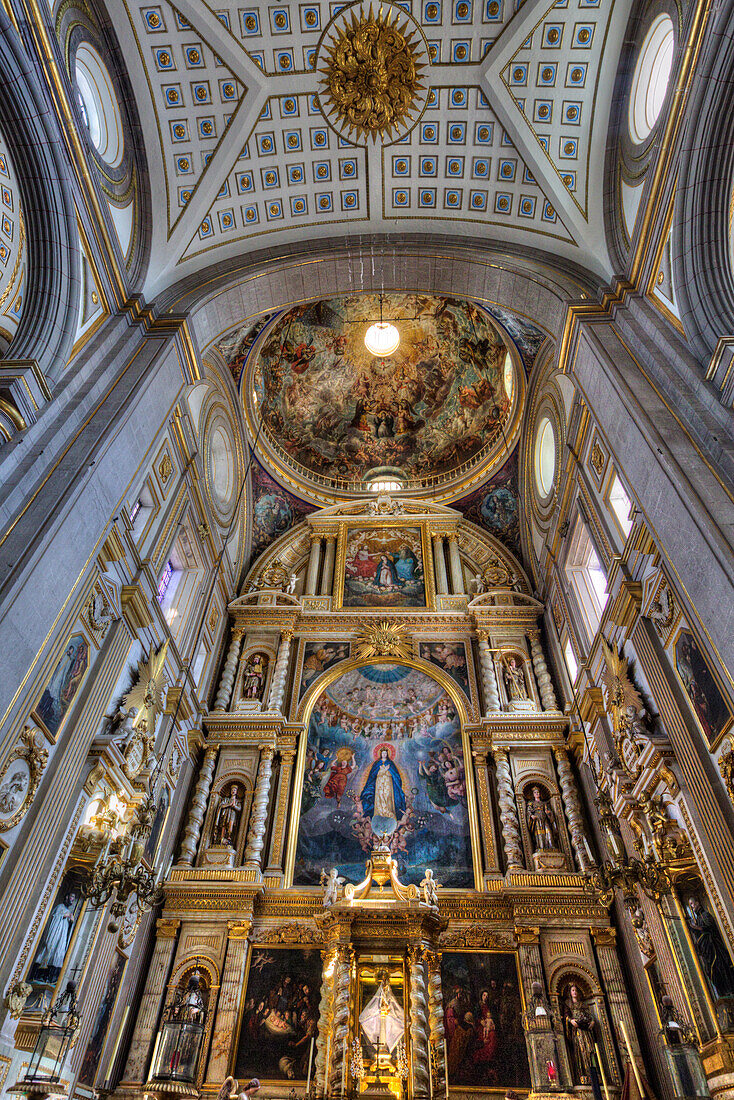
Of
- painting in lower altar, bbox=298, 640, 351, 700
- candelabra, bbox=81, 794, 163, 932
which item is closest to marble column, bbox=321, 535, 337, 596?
painting in lower altar, bbox=298, 640, 351, 700

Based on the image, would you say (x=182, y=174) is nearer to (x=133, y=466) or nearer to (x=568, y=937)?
(x=133, y=466)

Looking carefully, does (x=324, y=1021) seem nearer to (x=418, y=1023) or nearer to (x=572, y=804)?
(x=418, y=1023)

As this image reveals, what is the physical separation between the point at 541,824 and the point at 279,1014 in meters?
6.48

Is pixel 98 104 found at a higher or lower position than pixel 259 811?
higher

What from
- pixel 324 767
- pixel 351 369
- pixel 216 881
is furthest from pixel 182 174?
pixel 216 881

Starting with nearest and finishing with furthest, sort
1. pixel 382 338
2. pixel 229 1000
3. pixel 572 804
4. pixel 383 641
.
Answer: pixel 229 1000 → pixel 572 804 → pixel 383 641 → pixel 382 338

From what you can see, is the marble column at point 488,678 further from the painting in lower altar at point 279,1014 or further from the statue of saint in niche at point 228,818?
the painting in lower altar at point 279,1014

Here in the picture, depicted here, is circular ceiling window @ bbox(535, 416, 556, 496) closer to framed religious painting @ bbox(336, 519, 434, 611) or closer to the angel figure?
framed religious painting @ bbox(336, 519, 434, 611)

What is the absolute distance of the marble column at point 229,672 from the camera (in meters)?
17.1

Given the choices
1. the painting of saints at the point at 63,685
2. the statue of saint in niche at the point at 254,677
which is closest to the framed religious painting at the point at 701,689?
the painting of saints at the point at 63,685

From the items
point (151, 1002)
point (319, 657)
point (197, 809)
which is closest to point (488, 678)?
point (319, 657)

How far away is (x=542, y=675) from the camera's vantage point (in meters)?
17.2

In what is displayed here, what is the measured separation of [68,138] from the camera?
395 inches

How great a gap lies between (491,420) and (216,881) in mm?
15332
